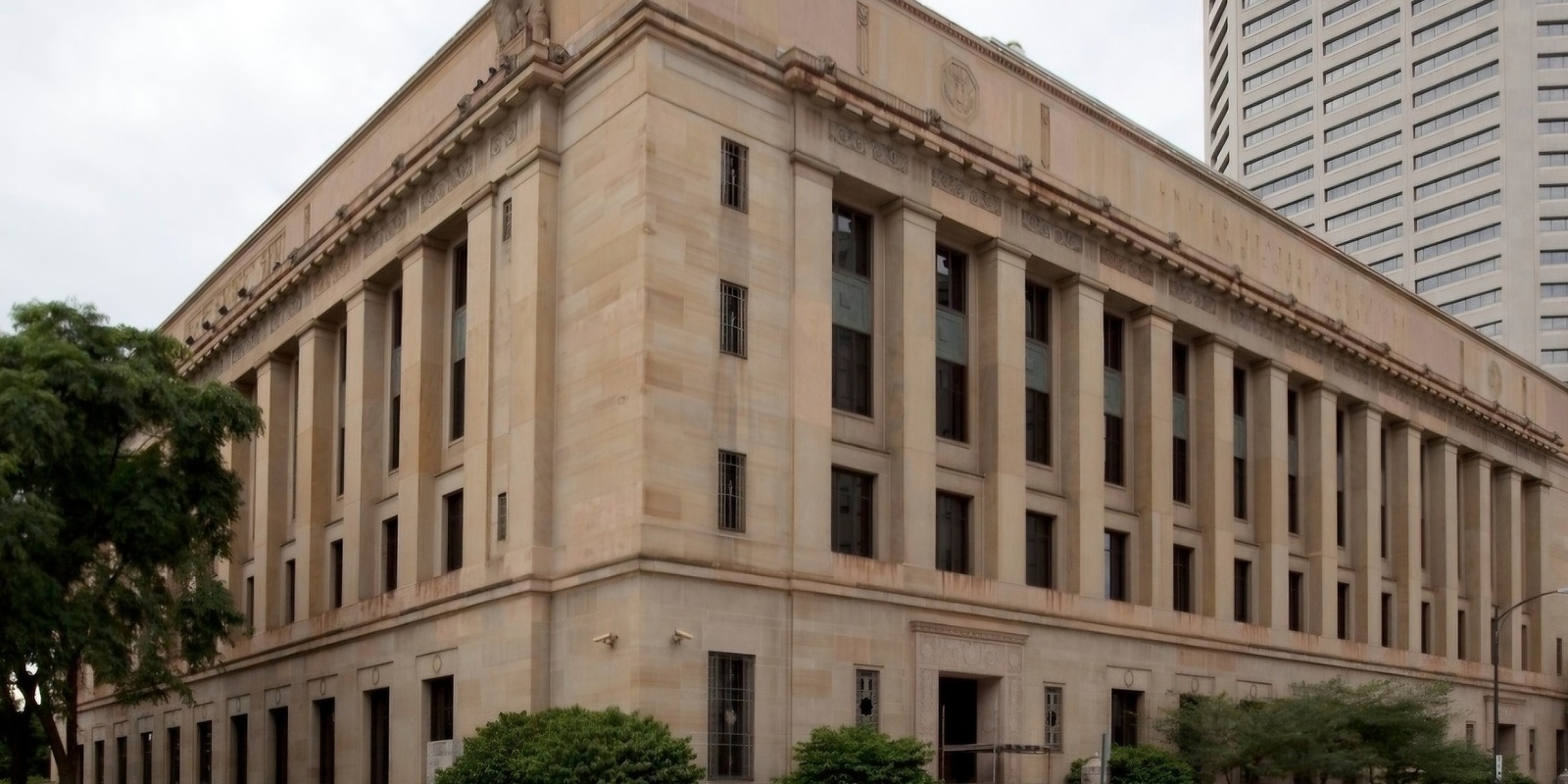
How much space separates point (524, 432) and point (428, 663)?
6.60 m

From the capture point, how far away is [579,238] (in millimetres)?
34969

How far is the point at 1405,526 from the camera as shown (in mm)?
58094

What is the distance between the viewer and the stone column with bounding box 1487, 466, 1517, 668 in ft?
214

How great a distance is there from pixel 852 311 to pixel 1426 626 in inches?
1302

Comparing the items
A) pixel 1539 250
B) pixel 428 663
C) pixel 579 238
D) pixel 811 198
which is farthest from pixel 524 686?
pixel 1539 250

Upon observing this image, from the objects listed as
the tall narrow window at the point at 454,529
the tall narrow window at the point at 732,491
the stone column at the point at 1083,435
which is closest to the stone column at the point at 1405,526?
the stone column at the point at 1083,435

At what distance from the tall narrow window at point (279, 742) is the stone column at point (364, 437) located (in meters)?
5.85

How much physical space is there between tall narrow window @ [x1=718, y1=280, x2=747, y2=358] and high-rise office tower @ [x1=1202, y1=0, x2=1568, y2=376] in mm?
95591

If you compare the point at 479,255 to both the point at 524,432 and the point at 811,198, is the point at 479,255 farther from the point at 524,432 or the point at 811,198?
the point at 811,198

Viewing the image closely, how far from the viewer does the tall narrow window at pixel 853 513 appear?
1420 inches

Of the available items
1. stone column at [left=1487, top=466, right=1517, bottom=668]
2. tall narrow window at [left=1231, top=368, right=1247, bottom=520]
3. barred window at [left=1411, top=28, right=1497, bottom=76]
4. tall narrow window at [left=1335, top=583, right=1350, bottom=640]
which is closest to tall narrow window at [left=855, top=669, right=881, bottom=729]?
tall narrow window at [left=1231, top=368, right=1247, bottom=520]

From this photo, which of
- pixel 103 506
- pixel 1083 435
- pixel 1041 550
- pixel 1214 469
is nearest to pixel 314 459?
pixel 103 506

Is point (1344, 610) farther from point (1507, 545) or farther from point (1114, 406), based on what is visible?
point (1114, 406)

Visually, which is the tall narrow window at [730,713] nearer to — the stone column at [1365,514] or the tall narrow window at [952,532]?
the tall narrow window at [952,532]
